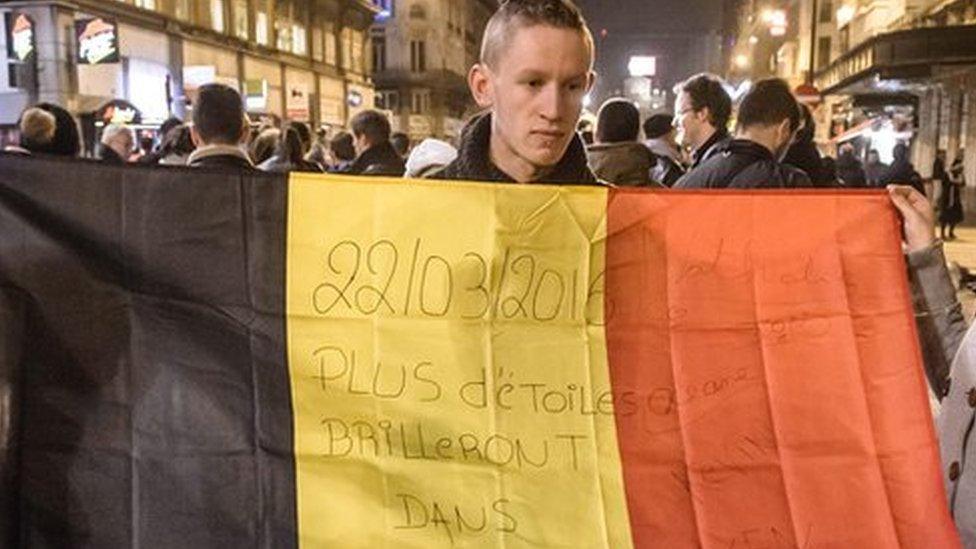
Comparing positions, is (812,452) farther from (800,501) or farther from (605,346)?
(605,346)

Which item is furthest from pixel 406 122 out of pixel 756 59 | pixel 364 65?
pixel 756 59

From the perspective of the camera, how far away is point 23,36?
77.0 ft

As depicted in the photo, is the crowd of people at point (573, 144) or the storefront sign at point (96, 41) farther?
the storefront sign at point (96, 41)

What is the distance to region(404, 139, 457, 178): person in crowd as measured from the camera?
4770 millimetres

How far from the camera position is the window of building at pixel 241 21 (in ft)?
120

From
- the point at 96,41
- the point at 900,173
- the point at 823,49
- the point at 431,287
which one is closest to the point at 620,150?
the point at 431,287

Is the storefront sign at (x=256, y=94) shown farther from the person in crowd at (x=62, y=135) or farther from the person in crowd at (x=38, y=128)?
the person in crowd at (x=38, y=128)

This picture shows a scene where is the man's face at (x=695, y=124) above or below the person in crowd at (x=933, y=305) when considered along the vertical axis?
above

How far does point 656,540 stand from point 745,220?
2.83 feet

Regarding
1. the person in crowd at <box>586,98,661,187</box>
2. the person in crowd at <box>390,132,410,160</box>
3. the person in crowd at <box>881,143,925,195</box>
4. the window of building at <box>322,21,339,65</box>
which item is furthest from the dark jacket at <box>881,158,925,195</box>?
the window of building at <box>322,21,339,65</box>

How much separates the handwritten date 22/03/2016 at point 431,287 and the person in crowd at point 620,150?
4.05 meters

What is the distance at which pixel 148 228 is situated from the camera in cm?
252

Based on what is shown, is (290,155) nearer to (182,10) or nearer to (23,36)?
(23,36)

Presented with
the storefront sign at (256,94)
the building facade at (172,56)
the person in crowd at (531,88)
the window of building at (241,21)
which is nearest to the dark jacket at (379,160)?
the person in crowd at (531,88)
